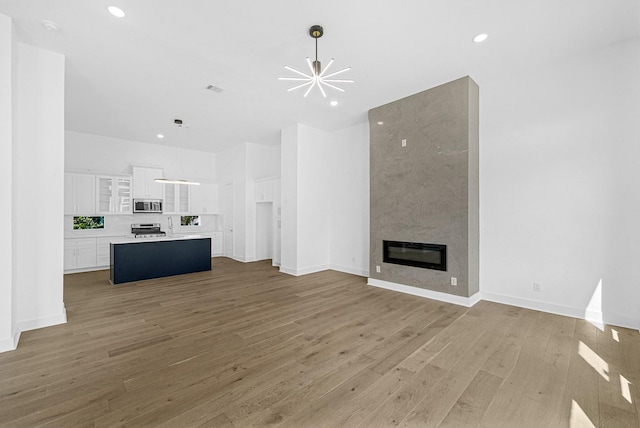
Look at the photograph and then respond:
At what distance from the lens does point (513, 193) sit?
13.3 feet

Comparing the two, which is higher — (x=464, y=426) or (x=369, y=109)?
(x=369, y=109)

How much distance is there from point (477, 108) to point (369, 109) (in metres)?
1.87

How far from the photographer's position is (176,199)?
312 inches

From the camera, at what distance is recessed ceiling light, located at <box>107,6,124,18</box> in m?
2.71

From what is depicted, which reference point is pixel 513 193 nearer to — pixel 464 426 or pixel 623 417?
pixel 623 417

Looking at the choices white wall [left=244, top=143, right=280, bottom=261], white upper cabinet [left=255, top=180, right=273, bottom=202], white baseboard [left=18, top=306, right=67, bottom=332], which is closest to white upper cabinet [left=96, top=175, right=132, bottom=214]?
white wall [left=244, top=143, right=280, bottom=261]

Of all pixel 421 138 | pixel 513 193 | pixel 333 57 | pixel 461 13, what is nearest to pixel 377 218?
pixel 421 138

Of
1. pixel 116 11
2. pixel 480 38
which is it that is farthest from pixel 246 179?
pixel 480 38

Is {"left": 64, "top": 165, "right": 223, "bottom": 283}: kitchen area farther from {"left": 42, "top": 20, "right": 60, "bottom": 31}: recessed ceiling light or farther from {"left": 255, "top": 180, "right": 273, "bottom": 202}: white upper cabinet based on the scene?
{"left": 42, "top": 20, "right": 60, "bottom": 31}: recessed ceiling light

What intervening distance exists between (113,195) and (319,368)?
715cm

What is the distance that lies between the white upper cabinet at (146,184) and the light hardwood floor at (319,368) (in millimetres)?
3856

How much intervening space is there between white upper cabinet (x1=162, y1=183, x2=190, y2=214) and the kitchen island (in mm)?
2037

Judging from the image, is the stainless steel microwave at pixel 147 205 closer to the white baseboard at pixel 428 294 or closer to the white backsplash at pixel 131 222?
the white backsplash at pixel 131 222

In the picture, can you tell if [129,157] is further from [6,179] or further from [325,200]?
[325,200]
